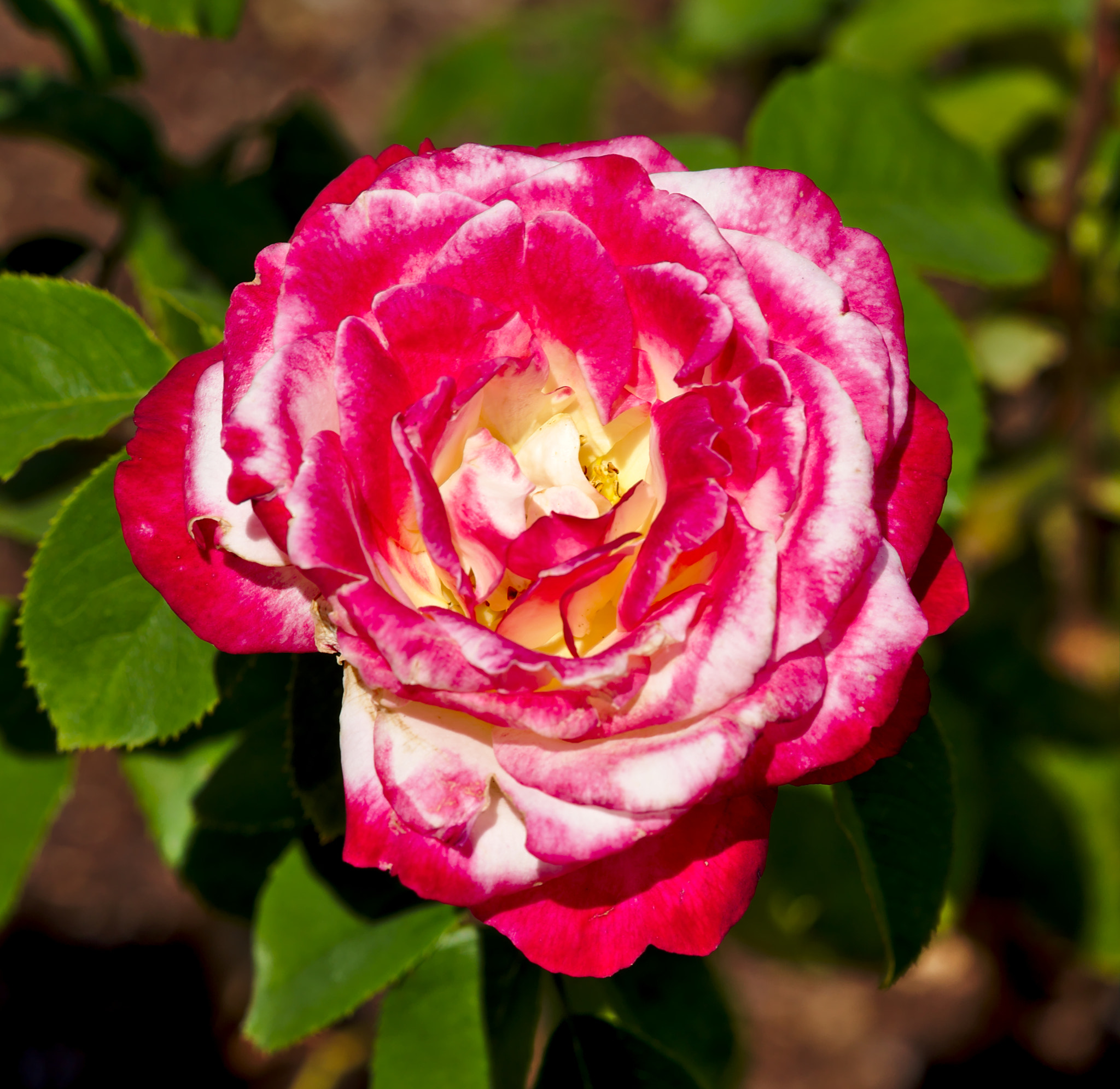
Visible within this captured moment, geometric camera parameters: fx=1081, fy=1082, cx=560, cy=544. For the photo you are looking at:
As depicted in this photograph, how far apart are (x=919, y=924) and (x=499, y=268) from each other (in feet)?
1.73

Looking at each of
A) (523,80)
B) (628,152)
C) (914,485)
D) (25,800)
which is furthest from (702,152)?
(523,80)

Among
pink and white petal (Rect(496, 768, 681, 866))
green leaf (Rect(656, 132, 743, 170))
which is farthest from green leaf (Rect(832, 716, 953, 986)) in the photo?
green leaf (Rect(656, 132, 743, 170))

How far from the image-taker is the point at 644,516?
2.04ft

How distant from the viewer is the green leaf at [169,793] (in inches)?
39.1

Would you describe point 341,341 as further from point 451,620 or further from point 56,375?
point 56,375

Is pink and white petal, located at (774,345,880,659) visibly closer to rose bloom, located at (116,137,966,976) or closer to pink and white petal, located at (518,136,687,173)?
rose bloom, located at (116,137,966,976)

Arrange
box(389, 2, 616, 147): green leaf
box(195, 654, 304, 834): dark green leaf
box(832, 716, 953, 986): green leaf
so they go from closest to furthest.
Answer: box(832, 716, 953, 986): green leaf → box(195, 654, 304, 834): dark green leaf → box(389, 2, 616, 147): green leaf

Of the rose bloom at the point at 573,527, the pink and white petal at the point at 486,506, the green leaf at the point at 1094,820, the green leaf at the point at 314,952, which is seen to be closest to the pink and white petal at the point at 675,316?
the rose bloom at the point at 573,527

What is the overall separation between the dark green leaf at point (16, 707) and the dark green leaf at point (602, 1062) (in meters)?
0.51

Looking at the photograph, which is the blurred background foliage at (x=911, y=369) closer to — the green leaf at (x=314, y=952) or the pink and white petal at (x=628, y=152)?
the green leaf at (x=314, y=952)

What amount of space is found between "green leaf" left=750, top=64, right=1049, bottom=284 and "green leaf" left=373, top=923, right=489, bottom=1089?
753 millimetres

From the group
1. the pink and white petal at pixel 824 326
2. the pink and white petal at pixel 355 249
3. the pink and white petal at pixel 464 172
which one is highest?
the pink and white petal at pixel 464 172

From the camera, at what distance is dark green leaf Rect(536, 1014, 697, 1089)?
2.63 ft

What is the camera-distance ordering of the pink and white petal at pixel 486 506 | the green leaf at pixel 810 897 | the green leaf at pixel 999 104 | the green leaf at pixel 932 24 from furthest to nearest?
1. the green leaf at pixel 999 104
2. the green leaf at pixel 932 24
3. the green leaf at pixel 810 897
4. the pink and white petal at pixel 486 506
